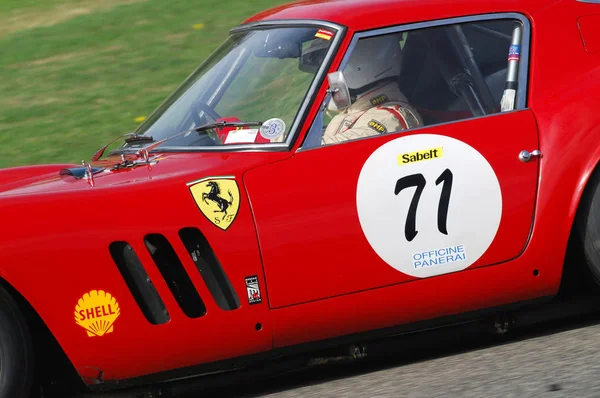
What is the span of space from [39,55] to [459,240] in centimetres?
866

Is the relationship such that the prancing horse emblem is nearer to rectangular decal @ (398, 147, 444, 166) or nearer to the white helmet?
rectangular decal @ (398, 147, 444, 166)

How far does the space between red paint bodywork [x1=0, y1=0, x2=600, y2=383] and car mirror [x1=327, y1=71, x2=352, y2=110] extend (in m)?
0.07

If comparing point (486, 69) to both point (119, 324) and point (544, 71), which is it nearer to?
point (544, 71)

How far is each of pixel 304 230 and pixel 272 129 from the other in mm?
525

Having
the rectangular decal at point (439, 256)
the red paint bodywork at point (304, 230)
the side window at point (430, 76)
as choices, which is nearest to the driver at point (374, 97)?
the side window at point (430, 76)

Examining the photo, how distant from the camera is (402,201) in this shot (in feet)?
12.8

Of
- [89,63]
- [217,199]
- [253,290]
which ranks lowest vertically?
[253,290]

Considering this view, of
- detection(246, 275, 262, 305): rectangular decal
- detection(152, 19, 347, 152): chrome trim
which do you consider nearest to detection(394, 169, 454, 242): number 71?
detection(152, 19, 347, 152): chrome trim

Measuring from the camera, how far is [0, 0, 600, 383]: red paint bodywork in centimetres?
353

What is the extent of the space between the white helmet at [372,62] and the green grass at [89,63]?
191 inches

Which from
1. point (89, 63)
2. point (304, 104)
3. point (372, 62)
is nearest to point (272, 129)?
Result: point (304, 104)

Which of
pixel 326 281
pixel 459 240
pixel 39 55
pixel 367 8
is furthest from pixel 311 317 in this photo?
pixel 39 55

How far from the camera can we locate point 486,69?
14.3ft

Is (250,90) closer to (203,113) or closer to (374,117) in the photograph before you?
(203,113)
